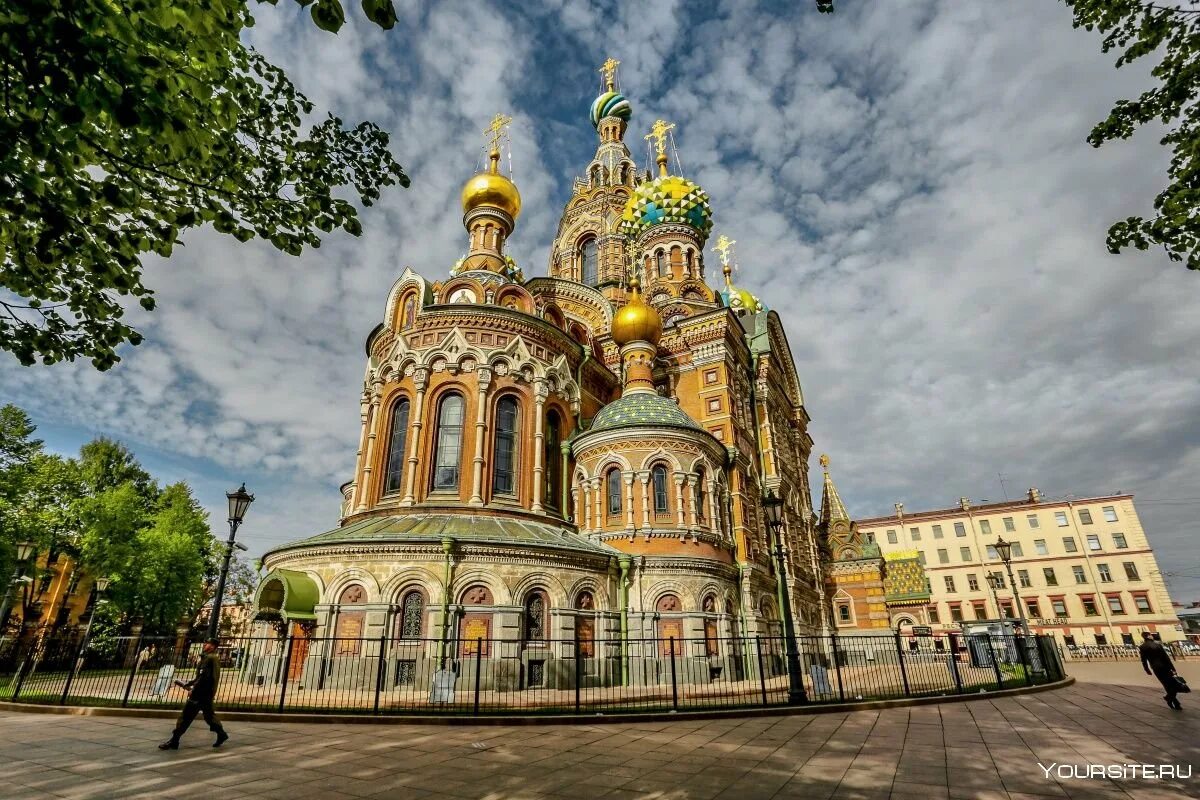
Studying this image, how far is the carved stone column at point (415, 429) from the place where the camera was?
2030cm

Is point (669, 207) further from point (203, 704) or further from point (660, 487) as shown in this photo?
point (203, 704)

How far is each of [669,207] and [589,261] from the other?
28.8ft

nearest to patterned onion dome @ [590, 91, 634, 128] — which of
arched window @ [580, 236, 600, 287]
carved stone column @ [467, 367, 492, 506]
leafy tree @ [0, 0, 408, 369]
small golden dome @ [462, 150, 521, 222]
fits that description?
arched window @ [580, 236, 600, 287]

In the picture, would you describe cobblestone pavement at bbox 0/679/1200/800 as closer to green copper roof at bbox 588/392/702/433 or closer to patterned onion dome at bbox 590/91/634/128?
green copper roof at bbox 588/392/702/433

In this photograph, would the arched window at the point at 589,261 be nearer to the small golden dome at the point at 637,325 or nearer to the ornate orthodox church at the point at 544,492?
the ornate orthodox church at the point at 544,492

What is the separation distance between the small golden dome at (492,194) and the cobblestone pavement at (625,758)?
23656mm

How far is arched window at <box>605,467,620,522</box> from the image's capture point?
A: 69.5 ft

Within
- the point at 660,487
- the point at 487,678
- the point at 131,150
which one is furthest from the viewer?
the point at 660,487

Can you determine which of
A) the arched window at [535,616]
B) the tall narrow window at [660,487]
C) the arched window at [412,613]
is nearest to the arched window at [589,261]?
the tall narrow window at [660,487]

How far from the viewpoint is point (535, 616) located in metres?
17.0

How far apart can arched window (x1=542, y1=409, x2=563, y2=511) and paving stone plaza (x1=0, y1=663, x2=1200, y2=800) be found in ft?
42.7

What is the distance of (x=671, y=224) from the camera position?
120 feet

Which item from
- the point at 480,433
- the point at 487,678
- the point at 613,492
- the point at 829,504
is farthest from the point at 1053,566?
the point at 487,678

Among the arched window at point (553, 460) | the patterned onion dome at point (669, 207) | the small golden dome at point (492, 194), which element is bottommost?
the arched window at point (553, 460)
